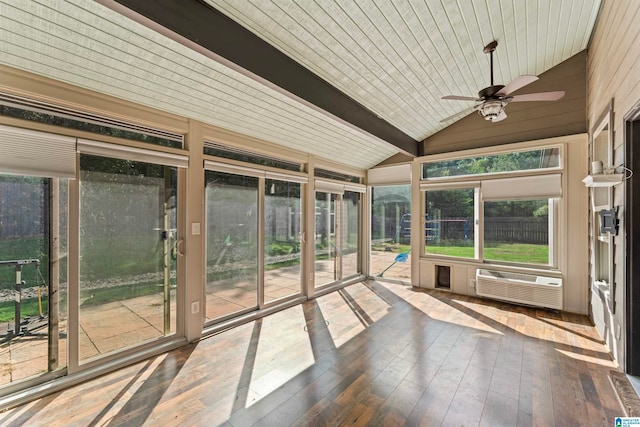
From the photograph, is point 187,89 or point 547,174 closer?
point 187,89

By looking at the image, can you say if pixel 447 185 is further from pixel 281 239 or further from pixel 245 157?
pixel 245 157

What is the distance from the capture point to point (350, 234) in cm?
582

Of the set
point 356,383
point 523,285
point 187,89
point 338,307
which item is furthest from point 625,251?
point 187,89

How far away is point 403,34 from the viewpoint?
2600 millimetres

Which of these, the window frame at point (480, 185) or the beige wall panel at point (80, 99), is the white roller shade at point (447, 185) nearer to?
the window frame at point (480, 185)

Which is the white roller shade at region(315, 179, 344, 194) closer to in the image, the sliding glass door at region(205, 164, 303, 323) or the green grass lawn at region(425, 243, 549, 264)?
the sliding glass door at region(205, 164, 303, 323)

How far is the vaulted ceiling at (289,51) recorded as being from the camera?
181cm

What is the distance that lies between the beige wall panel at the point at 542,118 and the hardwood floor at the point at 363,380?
2.69 meters

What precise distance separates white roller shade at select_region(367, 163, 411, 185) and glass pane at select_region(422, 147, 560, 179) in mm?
328

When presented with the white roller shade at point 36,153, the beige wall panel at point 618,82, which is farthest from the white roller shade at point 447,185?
the white roller shade at point 36,153

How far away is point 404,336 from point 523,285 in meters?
2.28

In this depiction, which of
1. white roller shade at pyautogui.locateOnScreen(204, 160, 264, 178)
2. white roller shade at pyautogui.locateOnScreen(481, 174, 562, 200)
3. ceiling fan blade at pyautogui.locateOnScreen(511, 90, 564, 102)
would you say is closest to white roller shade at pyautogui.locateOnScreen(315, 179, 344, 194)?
white roller shade at pyautogui.locateOnScreen(204, 160, 264, 178)

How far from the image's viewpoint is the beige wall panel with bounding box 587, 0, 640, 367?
6.98ft

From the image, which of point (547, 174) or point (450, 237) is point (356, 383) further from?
point (547, 174)
